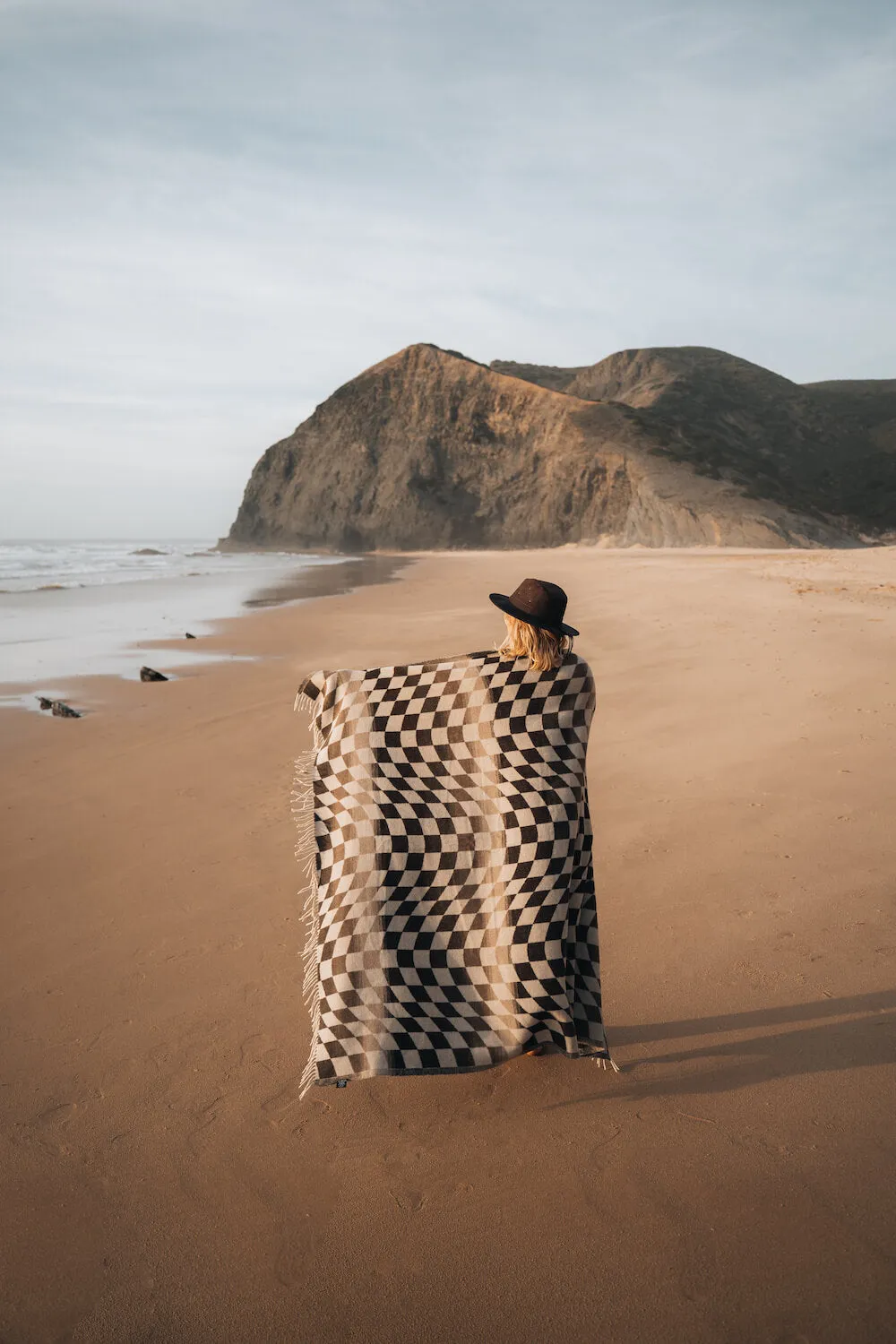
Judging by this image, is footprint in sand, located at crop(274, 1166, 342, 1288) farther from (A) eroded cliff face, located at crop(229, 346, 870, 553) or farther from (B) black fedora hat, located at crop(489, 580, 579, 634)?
(A) eroded cliff face, located at crop(229, 346, 870, 553)

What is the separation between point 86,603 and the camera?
21953mm

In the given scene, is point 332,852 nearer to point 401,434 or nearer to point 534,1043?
point 534,1043

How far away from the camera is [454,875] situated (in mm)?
2842

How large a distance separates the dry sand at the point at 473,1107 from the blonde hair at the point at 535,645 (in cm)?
138

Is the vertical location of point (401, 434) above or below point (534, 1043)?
above

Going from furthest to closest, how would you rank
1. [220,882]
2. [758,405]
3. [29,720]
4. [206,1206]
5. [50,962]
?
[758,405] < [29,720] < [220,882] < [50,962] < [206,1206]

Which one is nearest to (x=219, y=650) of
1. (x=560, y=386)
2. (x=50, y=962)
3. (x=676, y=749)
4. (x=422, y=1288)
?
(x=676, y=749)

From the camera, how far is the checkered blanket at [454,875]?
273cm

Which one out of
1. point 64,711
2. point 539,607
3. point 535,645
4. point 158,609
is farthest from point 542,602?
point 158,609

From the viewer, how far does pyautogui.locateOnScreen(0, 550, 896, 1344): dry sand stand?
2.15m

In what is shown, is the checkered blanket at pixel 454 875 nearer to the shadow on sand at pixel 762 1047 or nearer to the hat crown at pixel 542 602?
the hat crown at pixel 542 602

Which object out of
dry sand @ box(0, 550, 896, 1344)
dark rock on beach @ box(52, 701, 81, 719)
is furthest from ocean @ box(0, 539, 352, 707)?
dry sand @ box(0, 550, 896, 1344)

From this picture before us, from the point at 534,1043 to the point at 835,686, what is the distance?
544 cm

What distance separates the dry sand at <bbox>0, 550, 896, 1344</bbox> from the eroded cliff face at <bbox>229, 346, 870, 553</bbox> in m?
53.7
